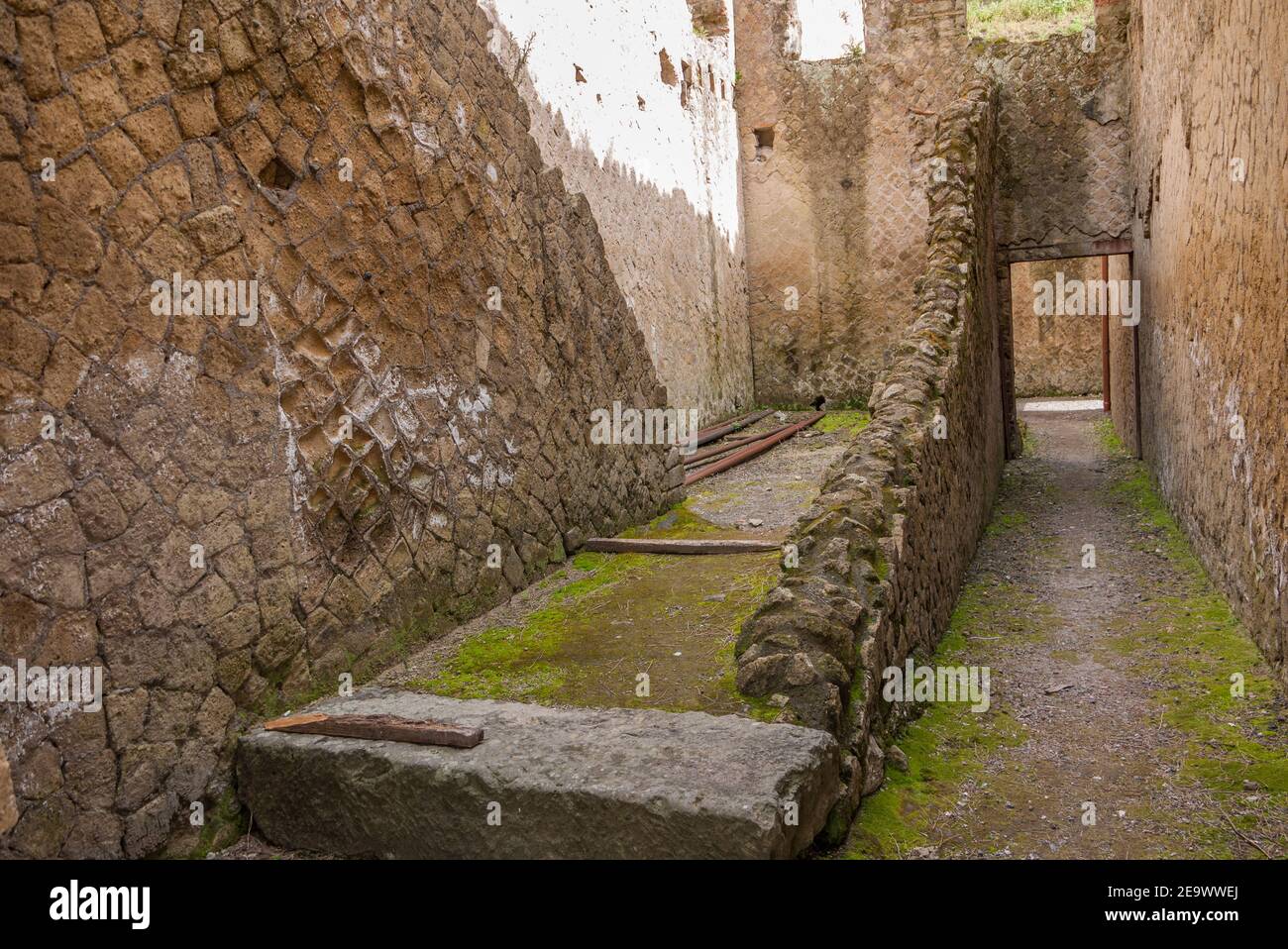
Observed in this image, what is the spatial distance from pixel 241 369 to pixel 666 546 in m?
3.09

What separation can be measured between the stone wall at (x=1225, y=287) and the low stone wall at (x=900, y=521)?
1.41 m

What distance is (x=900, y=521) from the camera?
5242 mm

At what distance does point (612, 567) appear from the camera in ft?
20.4

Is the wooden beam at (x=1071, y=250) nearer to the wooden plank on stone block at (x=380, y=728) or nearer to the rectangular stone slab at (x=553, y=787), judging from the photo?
the rectangular stone slab at (x=553, y=787)

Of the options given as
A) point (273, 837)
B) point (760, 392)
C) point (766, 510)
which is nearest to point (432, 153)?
point (273, 837)

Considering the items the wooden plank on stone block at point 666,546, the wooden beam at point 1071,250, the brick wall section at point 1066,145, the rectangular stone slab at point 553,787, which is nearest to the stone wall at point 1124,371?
the wooden beam at point 1071,250

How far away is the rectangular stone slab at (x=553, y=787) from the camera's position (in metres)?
3.17

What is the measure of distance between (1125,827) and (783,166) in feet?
39.3

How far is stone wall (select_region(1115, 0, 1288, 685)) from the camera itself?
5047 mm

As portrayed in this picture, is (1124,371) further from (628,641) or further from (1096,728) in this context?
(628,641)

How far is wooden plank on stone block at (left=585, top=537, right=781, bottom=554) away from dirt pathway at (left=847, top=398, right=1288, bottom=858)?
1.29m

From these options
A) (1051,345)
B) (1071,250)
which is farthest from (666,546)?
(1051,345)

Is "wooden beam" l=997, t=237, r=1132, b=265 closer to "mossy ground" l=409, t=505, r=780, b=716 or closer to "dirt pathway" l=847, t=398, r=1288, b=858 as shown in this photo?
"dirt pathway" l=847, t=398, r=1288, b=858

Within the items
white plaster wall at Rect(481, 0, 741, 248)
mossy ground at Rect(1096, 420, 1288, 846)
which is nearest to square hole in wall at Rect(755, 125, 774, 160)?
white plaster wall at Rect(481, 0, 741, 248)
